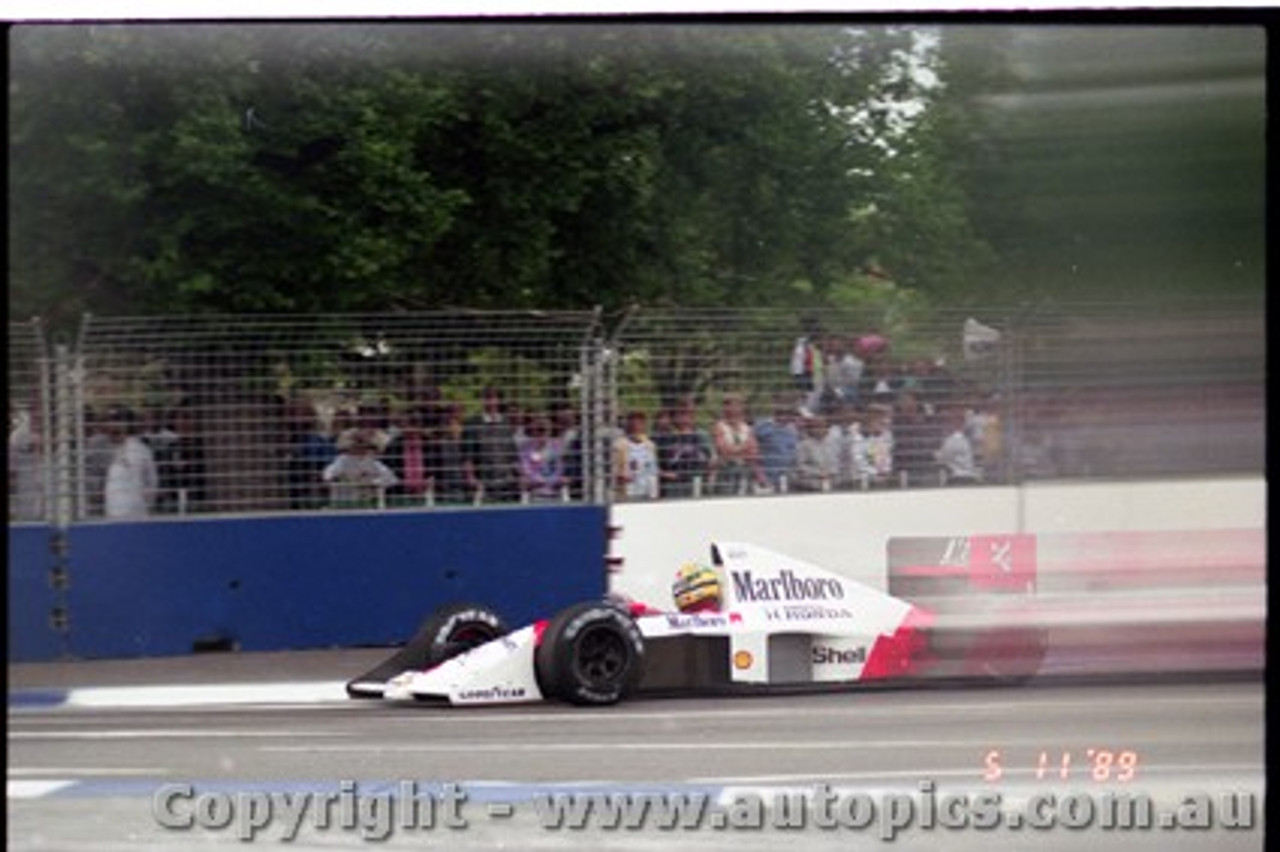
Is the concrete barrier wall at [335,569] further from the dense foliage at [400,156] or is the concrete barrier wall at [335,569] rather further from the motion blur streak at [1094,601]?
the dense foliage at [400,156]

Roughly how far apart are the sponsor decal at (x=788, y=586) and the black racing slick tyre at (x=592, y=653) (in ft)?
0.62

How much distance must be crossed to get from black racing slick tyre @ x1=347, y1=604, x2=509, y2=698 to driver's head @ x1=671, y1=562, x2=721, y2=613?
29 cm

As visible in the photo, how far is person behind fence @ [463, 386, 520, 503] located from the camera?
10.9 feet

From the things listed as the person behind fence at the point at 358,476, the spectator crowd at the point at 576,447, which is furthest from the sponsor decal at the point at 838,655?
the person behind fence at the point at 358,476

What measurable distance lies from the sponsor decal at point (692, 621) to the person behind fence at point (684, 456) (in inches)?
7.9

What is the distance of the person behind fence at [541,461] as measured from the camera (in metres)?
3.31

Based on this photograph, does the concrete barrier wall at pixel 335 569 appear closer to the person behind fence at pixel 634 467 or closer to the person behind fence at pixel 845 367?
the person behind fence at pixel 634 467

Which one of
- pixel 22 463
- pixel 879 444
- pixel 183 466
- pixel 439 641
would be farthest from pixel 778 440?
pixel 22 463

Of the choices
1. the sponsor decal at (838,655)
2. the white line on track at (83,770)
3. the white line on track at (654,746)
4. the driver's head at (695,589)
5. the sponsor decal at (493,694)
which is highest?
the driver's head at (695,589)

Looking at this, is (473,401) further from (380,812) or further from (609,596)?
(380,812)

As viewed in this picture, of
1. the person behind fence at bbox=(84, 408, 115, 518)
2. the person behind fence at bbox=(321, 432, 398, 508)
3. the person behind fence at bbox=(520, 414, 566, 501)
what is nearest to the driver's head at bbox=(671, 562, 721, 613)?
the person behind fence at bbox=(520, 414, 566, 501)

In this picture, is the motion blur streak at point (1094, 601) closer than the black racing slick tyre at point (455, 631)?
No

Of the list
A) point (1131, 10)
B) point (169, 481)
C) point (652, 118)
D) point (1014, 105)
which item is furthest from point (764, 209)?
point (169, 481)

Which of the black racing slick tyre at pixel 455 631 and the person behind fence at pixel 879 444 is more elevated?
the person behind fence at pixel 879 444
